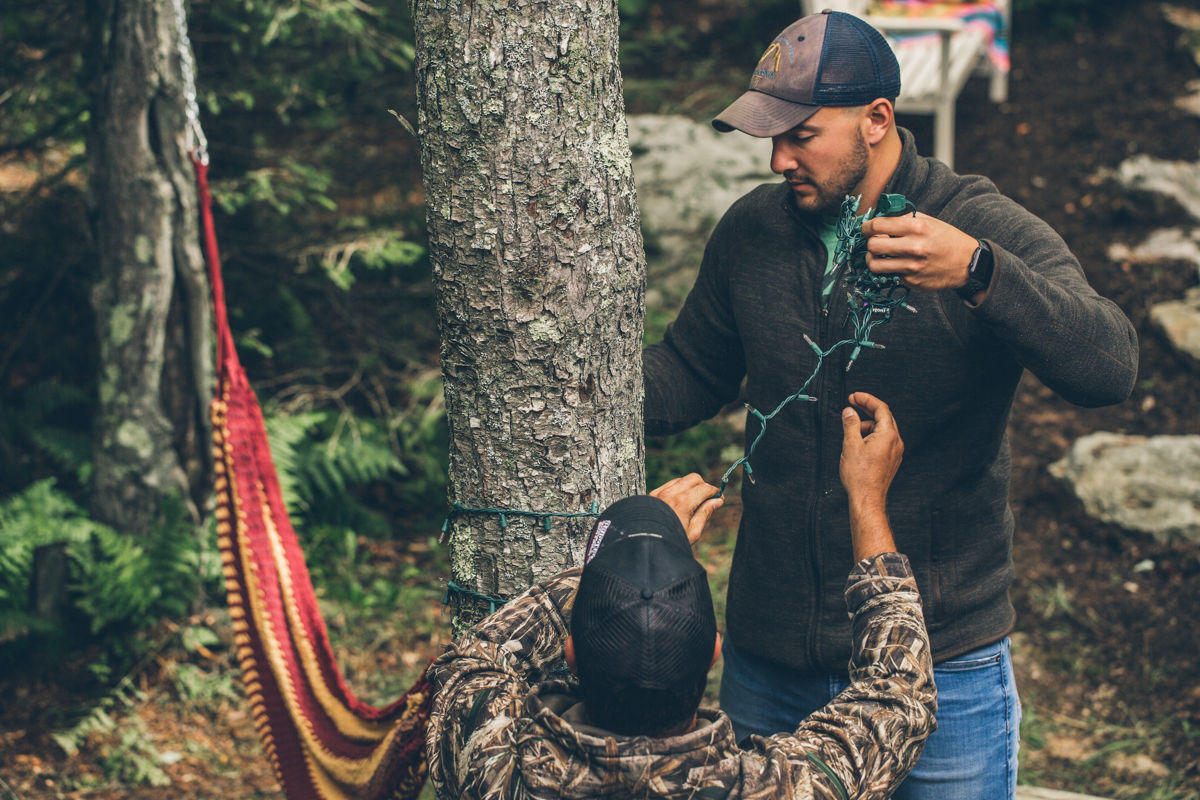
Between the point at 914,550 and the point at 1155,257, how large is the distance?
16.3 ft

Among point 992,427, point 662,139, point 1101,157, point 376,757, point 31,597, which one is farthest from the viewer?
point 1101,157

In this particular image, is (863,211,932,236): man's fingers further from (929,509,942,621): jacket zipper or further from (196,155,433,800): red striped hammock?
(196,155,433,800): red striped hammock

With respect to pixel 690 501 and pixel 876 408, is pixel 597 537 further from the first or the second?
pixel 876 408

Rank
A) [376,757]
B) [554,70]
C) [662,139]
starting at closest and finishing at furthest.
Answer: [554,70] < [376,757] < [662,139]

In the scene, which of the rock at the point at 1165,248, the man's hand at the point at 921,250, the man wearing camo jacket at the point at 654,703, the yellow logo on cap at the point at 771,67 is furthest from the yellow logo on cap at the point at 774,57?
the rock at the point at 1165,248

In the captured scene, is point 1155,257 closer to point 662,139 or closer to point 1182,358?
point 1182,358

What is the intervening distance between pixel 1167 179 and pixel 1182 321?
4.66 feet

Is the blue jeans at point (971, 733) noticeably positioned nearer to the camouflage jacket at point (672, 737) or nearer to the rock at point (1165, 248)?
the camouflage jacket at point (672, 737)

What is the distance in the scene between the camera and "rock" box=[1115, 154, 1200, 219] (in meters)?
6.18

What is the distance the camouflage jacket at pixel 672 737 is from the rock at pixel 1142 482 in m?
3.42

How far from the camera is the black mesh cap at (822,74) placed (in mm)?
2002

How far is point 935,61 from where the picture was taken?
22.6ft

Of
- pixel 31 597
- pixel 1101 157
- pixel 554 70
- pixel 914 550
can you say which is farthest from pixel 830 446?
pixel 1101 157

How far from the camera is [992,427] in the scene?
2033mm
